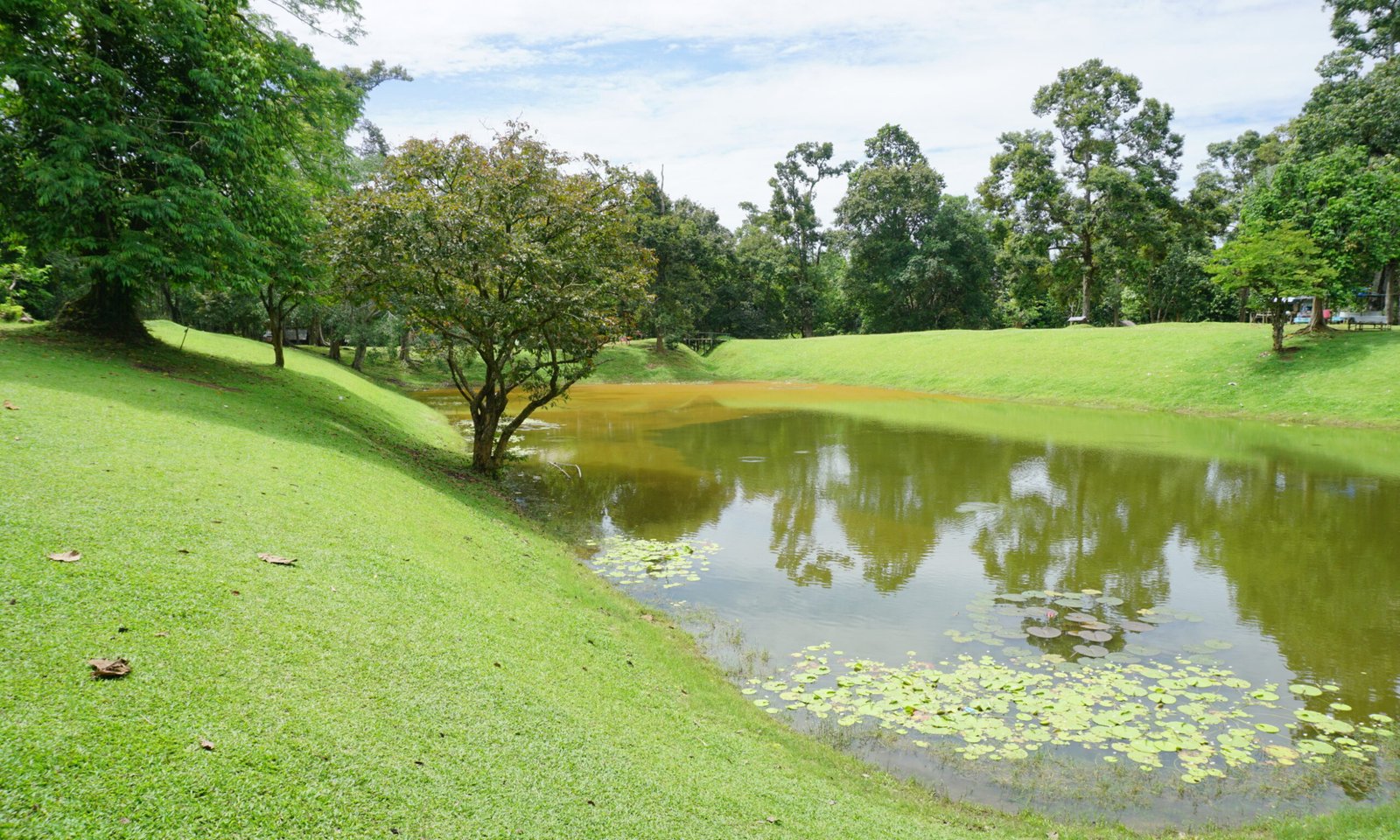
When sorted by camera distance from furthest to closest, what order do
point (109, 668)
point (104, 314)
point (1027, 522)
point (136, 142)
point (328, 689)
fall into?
point (104, 314)
point (1027, 522)
point (136, 142)
point (328, 689)
point (109, 668)

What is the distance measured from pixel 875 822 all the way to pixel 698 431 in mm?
23134

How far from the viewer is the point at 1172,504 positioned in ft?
52.7

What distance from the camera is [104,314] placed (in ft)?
51.7

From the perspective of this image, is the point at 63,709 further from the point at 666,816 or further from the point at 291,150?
the point at 291,150

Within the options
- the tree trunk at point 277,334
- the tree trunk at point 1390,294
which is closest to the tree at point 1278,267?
the tree trunk at point 1390,294

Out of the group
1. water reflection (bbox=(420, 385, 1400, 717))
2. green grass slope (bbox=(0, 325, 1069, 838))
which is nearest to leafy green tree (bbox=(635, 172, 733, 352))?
water reflection (bbox=(420, 385, 1400, 717))

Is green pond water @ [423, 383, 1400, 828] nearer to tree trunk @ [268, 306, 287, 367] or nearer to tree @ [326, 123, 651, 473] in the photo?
tree @ [326, 123, 651, 473]

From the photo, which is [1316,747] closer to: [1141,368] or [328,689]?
[328,689]

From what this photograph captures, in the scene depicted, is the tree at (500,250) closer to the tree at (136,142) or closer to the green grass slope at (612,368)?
the tree at (136,142)

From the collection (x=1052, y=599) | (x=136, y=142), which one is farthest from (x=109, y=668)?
(x=136, y=142)

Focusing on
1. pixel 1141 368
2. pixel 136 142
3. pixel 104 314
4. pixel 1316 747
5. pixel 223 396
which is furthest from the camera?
pixel 1141 368

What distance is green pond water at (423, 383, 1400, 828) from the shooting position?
21.9 feet

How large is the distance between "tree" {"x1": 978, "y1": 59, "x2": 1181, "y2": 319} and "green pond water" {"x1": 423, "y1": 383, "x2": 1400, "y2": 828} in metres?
28.2

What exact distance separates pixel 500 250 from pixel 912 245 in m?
55.4
